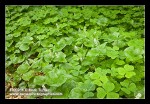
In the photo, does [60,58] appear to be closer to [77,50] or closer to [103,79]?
[77,50]

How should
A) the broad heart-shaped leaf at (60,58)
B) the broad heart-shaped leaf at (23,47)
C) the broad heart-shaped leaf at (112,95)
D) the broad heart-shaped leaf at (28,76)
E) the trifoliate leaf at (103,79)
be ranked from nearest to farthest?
the broad heart-shaped leaf at (112,95) < the trifoliate leaf at (103,79) < the broad heart-shaped leaf at (28,76) < the broad heart-shaped leaf at (60,58) < the broad heart-shaped leaf at (23,47)

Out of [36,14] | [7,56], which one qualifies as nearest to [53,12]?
[36,14]

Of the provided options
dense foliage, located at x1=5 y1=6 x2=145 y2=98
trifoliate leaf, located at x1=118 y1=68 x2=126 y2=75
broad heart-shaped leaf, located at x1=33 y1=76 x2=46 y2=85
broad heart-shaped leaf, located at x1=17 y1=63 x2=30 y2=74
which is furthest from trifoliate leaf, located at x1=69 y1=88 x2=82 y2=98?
broad heart-shaped leaf, located at x1=17 y1=63 x2=30 y2=74

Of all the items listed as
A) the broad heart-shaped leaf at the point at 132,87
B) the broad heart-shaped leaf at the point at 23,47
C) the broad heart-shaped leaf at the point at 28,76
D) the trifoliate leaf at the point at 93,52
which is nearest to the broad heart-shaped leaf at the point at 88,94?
the broad heart-shaped leaf at the point at 132,87

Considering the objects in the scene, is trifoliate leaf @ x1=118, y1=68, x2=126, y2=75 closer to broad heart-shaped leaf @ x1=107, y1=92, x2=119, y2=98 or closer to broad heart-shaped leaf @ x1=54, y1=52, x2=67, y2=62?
broad heart-shaped leaf @ x1=107, y1=92, x2=119, y2=98

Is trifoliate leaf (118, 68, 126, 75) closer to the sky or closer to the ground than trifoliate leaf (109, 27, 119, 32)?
closer to the ground

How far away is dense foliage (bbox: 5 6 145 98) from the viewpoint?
1.93 m

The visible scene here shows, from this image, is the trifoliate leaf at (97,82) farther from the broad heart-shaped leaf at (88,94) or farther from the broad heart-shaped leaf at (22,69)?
the broad heart-shaped leaf at (22,69)

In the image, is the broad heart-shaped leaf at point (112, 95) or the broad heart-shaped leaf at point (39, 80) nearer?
the broad heart-shaped leaf at point (112, 95)

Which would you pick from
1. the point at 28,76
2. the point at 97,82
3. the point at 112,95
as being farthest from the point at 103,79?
the point at 28,76

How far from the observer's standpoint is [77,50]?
2432mm

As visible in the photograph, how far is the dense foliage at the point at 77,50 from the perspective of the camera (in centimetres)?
193

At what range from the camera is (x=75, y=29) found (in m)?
3.04

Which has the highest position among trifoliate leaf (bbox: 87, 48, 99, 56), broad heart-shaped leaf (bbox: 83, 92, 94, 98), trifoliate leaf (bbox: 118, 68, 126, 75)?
trifoliate leaf (bbox: 87, 48, 99, 56)
